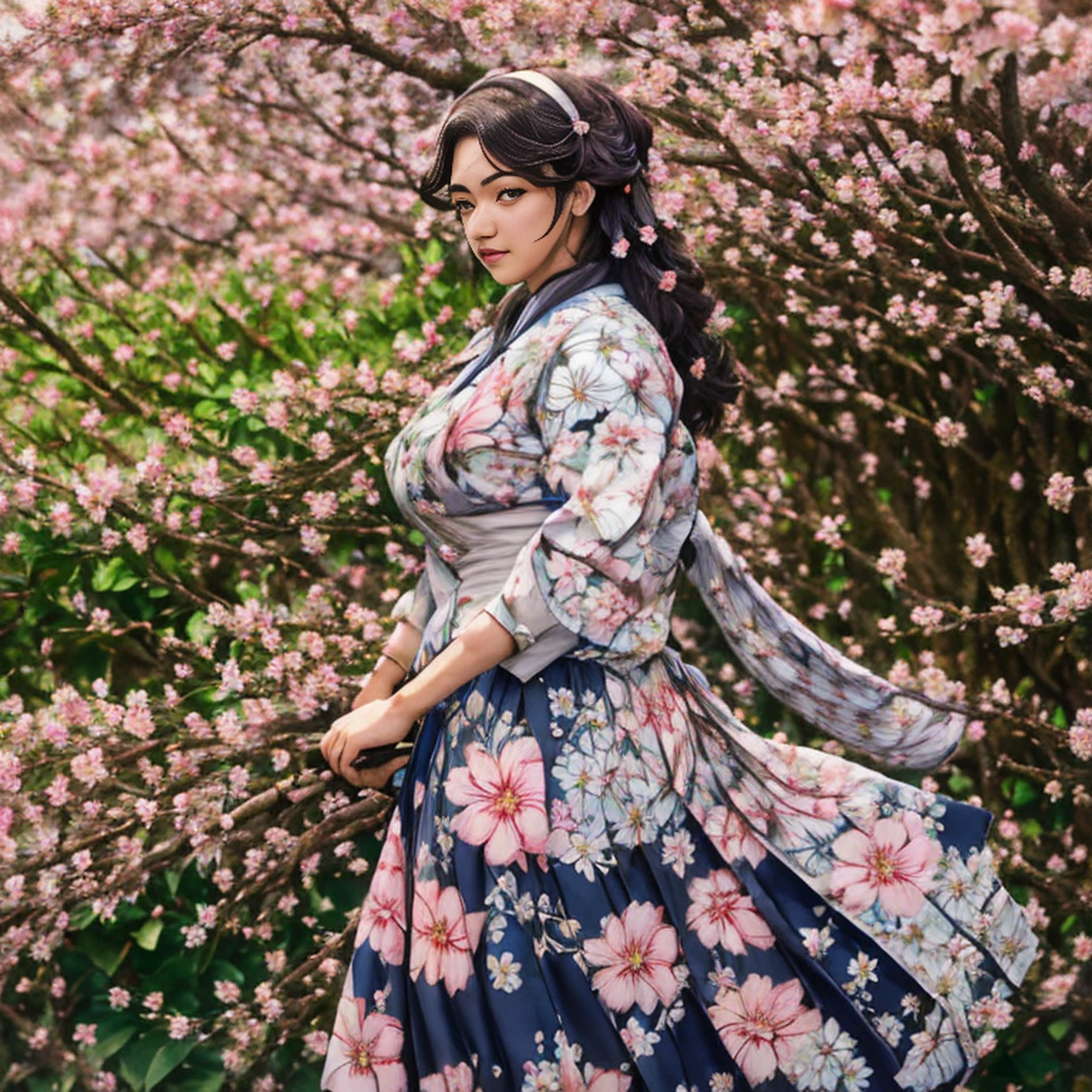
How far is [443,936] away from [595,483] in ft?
2.38

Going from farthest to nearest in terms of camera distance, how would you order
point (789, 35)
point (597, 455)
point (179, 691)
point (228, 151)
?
1. point (228, 151)
2. point (179, 691)
3. point (789, 35)
4. point (597, 455)

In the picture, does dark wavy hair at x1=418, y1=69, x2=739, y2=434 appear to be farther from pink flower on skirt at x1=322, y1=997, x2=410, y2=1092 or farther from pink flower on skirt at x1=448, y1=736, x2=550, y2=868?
pink flower on skirt at x1=322, y1=997, x2=410, y2=1092

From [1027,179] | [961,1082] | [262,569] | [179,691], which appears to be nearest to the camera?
[961,1082]

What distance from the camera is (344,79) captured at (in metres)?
4.48

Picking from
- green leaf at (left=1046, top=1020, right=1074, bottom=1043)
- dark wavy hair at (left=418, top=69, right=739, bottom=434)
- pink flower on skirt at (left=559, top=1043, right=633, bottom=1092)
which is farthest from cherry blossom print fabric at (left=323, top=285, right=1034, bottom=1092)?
green leaf at (left=1046, top=1020, right=1074, bottom=1043)

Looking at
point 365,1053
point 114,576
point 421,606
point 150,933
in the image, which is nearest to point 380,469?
point 114,576

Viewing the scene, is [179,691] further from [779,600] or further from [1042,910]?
[1042,910]

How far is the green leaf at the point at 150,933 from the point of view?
3500 millimetres

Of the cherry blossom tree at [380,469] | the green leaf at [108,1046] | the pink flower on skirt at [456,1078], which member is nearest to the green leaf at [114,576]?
the cherry blossom tree at [380,469]

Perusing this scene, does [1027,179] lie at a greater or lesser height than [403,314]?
lesser

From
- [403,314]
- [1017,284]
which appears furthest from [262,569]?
[1017,284]

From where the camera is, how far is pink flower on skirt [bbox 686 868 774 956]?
7.69 feet

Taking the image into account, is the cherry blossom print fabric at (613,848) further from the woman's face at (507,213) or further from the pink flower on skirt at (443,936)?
the woman's face at (507,213)

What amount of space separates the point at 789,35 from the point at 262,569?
6.02 feet
